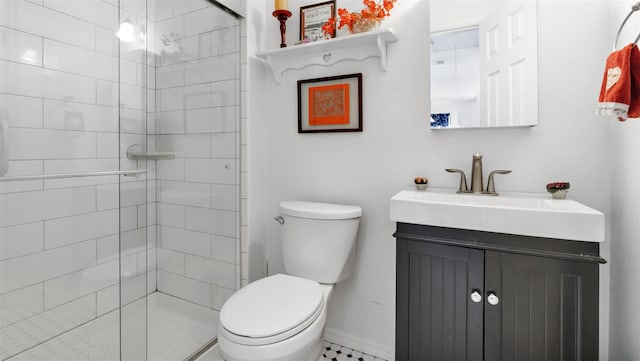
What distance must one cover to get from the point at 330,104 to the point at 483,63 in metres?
0.77

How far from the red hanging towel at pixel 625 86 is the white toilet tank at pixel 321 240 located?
101 centimetres

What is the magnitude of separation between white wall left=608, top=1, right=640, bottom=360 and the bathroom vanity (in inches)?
7.5

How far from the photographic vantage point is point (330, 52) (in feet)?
5.70

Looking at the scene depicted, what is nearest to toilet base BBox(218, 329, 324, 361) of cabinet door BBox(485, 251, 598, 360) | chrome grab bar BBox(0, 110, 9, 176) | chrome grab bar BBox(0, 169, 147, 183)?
cabinet door BBox(485, 251, 598, 360)

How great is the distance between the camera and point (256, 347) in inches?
41.3

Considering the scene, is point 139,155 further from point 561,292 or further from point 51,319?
point 561,292

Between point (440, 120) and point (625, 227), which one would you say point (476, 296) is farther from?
point (440, 120)

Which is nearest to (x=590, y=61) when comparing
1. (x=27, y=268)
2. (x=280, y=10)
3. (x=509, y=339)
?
(x=509, y=339)

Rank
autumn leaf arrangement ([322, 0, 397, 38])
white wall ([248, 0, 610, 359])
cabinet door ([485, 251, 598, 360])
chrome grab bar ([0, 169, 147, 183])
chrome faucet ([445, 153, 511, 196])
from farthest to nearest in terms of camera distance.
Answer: autumn leaf arrangement ([322, 0, 397, 38]) < chrome faucet ([445, 153, 511, 196]) < white wall ([248, 0, 610, 359]) < chrome grab bar ([0, 169, 147, 183]) < cabinet door ([485, 251, 598, 360])

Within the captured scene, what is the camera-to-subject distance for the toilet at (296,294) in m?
1.07

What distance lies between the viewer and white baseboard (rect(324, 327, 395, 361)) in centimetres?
168

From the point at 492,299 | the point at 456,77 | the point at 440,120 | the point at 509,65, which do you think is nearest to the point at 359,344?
the point at 492,299

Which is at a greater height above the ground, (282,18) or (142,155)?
(282,18)

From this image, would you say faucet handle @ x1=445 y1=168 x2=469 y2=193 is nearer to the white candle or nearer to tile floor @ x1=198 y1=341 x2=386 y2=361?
tile floor @ x1=198 y1=341 x2=386 y2=361
